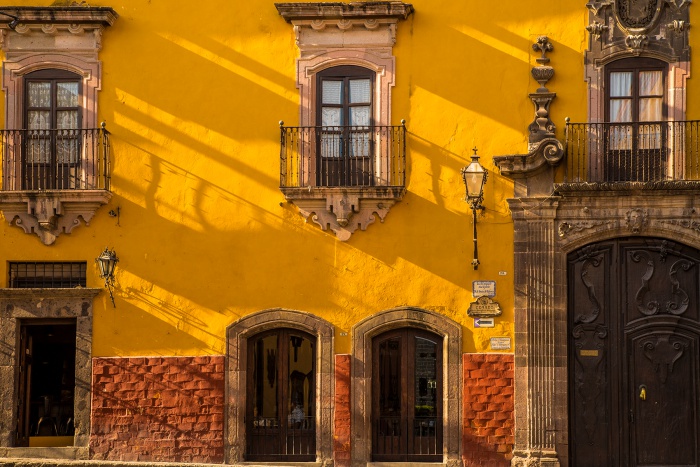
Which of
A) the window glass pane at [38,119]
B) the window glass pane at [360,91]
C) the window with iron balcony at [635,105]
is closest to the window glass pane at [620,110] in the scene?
the window with iron balcony at [635,105]

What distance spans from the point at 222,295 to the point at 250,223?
1098mm

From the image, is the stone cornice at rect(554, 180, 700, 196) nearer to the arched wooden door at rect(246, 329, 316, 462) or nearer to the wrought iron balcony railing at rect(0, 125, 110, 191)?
the arched wooden door at rect(246, 329, 316, 462)

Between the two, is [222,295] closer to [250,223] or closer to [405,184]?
[250,223]

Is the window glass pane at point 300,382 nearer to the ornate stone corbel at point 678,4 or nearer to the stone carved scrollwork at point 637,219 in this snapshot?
the stone carved scrollwork at point 637,219

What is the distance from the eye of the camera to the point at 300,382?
16969mm

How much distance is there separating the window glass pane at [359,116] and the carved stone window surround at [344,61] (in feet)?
0.45

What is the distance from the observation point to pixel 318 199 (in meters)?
16.7

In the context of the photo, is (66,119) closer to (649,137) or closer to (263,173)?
(263,173)

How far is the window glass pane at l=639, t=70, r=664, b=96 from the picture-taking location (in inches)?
650

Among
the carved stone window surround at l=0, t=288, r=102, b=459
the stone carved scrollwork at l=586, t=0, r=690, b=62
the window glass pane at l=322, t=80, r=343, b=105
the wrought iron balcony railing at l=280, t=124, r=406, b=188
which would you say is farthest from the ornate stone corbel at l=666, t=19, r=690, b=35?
the carved stone window surround at l=0, t=288, r=102, b=459

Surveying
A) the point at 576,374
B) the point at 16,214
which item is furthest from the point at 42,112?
the point at 576,374

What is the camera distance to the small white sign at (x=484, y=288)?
54.2 ft

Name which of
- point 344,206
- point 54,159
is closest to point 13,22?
point 54,159

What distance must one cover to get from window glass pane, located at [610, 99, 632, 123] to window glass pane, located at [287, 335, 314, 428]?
17.5 feet
